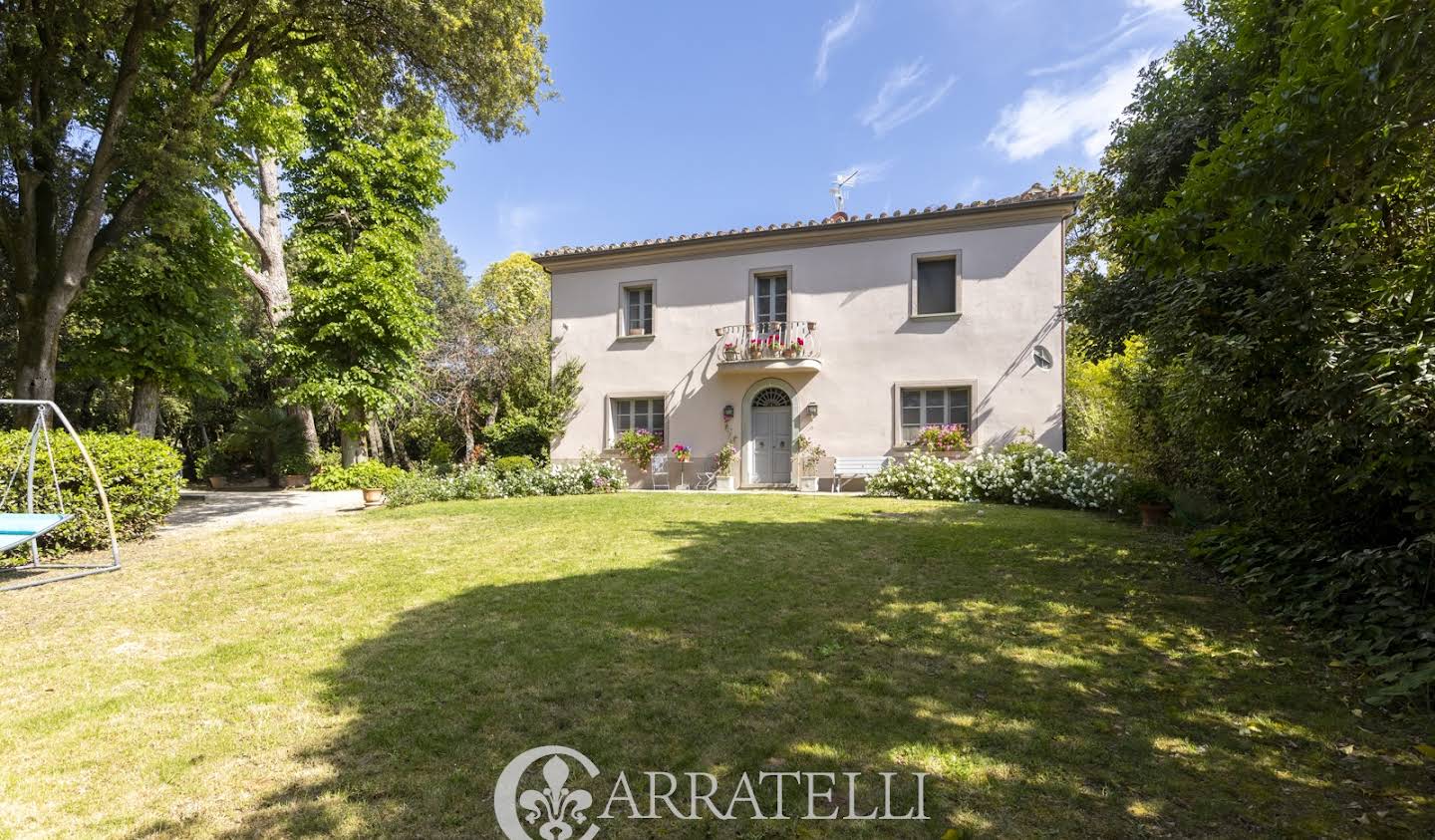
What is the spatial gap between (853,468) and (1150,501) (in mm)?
5928

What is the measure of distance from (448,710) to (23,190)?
10598 millimetres

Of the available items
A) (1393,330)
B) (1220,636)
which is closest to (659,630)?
(1220,636)

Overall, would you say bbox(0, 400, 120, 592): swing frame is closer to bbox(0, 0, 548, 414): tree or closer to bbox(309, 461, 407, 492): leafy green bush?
bbox(0, 0, 548, 414): tree

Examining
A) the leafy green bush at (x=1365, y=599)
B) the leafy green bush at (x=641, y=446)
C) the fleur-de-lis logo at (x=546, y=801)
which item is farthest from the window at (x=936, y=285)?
the fleur-de-lis logo at (x=546, y=801)

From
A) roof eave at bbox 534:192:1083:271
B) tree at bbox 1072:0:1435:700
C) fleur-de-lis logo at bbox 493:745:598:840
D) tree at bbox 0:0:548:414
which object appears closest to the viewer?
fleur-de-lis logo at bbox 493:745:598:840

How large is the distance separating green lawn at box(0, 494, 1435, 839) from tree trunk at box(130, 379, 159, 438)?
8.44m

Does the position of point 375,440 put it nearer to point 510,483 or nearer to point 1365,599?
point 510,483

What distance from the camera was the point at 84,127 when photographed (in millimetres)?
9477

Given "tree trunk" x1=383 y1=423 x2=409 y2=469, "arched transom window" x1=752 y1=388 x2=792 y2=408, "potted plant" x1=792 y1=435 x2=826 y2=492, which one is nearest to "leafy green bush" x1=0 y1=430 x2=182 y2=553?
"arched transom window" x1=752 y1=388 x2=792 y2=408

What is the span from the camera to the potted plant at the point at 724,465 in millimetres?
14086

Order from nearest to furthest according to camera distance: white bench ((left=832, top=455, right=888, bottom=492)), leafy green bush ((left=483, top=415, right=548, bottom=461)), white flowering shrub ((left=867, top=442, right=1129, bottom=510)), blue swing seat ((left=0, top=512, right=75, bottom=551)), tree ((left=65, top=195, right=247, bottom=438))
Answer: blue swing seat ((left=0, top=512, right=75, bottom=551)), white flowering shrub ((left=867, top=442, right=1129, bottom=510)), tree ((left=65, top=195, right=247, bottom=438)), white bench ((left=832, top=455, right=888, bottom=492)), leafy green bush ((left=483, top=415, right=548, bottom=461))

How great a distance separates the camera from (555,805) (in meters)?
2.17

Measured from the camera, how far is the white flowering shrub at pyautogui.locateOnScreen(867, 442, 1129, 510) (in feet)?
31.8

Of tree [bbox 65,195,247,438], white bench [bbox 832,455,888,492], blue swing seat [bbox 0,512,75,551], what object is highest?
tree [bbox 65,195,247,438]
